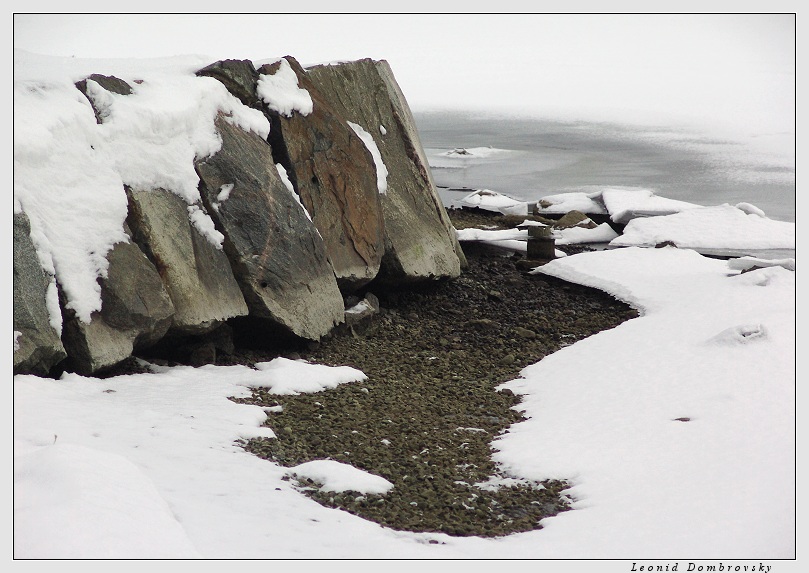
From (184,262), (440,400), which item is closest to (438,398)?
(440,400)

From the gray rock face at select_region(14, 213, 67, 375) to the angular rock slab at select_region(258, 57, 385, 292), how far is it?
12.6ft

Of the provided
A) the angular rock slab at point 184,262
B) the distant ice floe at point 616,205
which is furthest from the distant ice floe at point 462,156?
the angular rock slab at point 184,262

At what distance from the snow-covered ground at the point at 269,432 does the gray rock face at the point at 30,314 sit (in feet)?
0.50

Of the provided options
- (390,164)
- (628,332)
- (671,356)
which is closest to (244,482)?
(671,356)

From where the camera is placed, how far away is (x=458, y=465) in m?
6.66

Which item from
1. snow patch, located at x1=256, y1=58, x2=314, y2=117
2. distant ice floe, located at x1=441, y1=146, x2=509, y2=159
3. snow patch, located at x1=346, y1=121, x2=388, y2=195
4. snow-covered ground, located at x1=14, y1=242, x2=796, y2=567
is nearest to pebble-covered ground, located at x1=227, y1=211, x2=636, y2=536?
snow-covered ground, located at x1=14, y1=242, x2=796, y2=567

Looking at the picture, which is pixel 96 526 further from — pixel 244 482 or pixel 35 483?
pixel 244 482

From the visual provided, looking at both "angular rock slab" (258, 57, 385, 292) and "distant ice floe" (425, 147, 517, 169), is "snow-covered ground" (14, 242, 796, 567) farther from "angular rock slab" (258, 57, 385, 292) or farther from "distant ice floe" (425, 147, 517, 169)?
"distant ice floe" (425, 147, 517, 169)

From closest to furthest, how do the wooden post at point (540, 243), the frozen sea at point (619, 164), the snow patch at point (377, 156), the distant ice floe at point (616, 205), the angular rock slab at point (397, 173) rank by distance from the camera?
the angular rock slab at point (397, 173)
the snow patch at point (377, 156)
the wooden post at point (540, 243)
the distant ice floe at point (616, 205)
the frozen sea at point (619, 164)

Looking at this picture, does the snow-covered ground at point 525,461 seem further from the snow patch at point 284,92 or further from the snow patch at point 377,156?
the snow patch at point 377,156

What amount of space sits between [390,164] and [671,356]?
4.96 m

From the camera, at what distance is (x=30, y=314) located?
261 inches

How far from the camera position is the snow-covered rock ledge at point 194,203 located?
7195 mm

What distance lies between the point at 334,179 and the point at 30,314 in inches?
191
